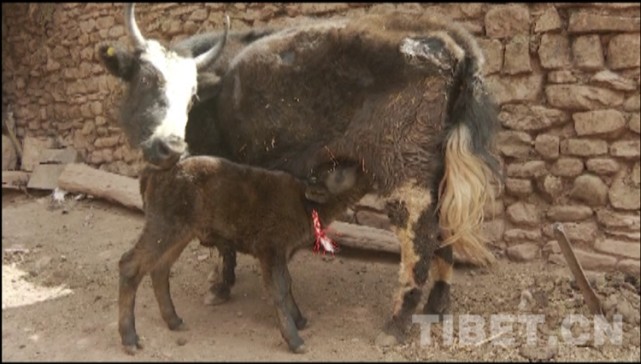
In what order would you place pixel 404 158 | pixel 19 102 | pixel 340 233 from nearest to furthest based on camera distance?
pixel 404 158, pixel 340 233, pixel 19 102

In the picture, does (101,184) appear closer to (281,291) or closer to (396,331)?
(281,291)

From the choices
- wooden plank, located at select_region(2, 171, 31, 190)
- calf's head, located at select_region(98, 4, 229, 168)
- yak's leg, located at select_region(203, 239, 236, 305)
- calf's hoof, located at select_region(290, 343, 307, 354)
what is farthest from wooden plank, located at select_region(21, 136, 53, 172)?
calf's hoof, located at select_region(290, 343, 307, 354)

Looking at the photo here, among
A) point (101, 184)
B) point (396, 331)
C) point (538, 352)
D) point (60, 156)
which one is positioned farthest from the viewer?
point (60, 156)

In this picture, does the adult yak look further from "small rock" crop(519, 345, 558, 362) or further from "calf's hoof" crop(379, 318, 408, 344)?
"small rock" crop(519, 345, 558, 362)

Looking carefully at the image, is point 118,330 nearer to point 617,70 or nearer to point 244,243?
point 244,243

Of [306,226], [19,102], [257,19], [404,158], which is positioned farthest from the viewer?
[19,102]

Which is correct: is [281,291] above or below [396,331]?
above

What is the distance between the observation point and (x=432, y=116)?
12.0 feet

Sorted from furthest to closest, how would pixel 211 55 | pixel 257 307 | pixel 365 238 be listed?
pixel 365 238
pixel 257 307
pixel 211 55

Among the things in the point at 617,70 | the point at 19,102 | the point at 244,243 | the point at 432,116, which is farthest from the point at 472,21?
the point at 19,102

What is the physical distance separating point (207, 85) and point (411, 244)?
1592 mm

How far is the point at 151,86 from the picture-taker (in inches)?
149

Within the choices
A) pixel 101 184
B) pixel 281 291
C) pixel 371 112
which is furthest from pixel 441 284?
pixel 101 184

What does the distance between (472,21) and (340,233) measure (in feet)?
5.78
